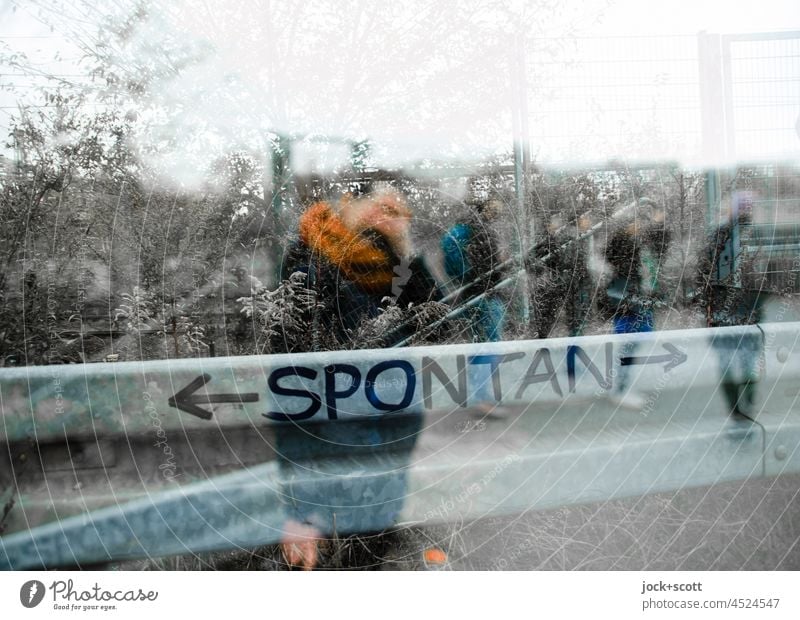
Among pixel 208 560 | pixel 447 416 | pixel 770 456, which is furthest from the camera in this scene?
pixel 770 456

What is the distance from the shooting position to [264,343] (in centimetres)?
123

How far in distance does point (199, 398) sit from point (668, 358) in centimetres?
105

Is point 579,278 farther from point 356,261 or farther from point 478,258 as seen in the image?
point 356,261

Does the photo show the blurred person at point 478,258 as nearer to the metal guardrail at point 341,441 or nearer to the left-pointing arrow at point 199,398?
the metal guardrail at point 341,441

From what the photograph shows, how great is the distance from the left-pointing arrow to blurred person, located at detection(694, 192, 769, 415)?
108cm

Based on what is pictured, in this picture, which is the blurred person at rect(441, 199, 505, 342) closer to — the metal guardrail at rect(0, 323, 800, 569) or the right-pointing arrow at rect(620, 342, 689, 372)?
the metal guardrail at rect(0, 323, 800, 569)

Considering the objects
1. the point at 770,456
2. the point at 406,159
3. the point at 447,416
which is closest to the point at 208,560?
the point at 447,416

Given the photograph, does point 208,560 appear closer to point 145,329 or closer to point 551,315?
point 145,329

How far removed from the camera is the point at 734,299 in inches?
58.2

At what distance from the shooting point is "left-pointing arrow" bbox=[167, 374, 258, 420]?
1224mm

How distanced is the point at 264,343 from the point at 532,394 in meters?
0.59

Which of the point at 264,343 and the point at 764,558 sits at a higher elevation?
the point at 264,343
